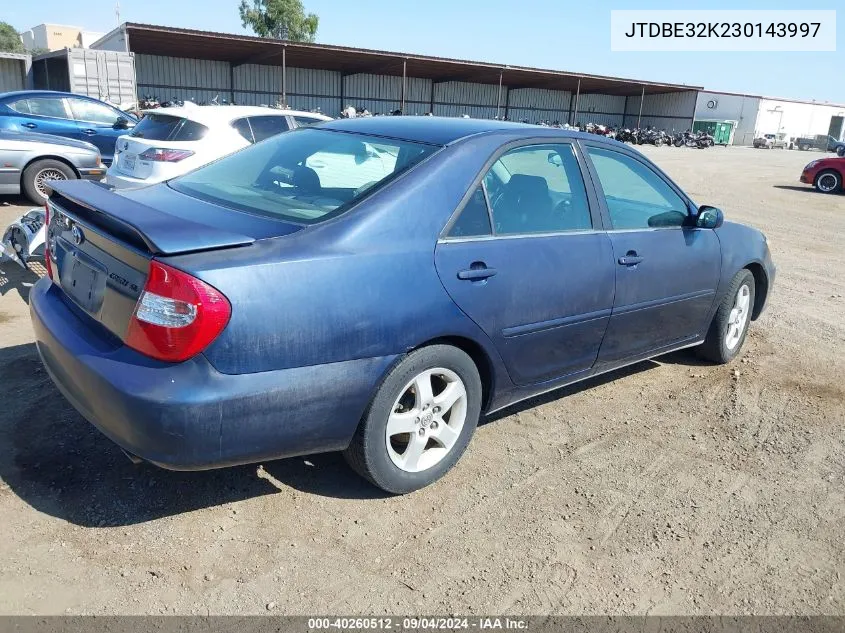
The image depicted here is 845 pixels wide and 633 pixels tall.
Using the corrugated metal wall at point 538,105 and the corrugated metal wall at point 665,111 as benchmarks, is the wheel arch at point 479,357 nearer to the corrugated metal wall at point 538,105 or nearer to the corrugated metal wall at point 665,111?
the corrugated metal wall at point 538,105

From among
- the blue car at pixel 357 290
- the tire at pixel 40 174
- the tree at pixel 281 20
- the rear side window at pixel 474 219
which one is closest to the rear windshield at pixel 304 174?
the blue car at pixel 357 290

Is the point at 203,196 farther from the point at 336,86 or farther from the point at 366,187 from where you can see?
the point at 336,86

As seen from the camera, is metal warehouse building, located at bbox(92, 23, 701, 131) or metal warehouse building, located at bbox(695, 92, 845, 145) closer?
metal warehouse building, located at bbox(92, 23, 701, 131)

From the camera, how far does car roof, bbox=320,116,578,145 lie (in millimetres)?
3424

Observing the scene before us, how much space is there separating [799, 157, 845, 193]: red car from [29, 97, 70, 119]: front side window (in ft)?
63.8

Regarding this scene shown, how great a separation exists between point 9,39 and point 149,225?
8789cm

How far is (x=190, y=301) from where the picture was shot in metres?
2.42

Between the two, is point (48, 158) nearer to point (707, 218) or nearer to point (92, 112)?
point (92, 112)

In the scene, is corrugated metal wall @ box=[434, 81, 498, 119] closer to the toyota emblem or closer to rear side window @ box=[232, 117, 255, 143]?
rear side window @ box=[232, 117, 255, 143]

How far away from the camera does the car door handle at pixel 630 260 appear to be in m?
3.84

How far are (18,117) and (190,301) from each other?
1095cm

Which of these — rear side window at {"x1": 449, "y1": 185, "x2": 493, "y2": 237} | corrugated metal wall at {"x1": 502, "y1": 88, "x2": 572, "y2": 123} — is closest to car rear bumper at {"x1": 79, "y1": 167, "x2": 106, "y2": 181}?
rear side window at {"x1": 449, "y1": 185, "x2": 493, "y2": 237}

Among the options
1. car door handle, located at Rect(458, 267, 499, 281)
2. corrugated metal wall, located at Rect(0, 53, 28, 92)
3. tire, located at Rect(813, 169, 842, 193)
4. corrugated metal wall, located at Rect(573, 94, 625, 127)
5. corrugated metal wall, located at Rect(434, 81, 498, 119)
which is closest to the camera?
car door handle, located at Rect(458, 267, 499, 281)

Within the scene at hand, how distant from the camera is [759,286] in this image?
5.38 metres
